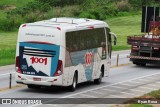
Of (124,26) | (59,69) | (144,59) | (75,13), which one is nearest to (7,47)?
(144,59)

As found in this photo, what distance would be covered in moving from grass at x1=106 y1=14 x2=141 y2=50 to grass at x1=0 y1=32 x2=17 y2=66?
1192cm

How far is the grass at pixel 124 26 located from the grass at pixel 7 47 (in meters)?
11.9

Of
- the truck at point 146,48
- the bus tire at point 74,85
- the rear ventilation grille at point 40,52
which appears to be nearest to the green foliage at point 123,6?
the truck at point 146,48

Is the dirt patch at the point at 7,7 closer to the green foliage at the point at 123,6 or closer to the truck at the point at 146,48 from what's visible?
the green foliage at the point at 123,6

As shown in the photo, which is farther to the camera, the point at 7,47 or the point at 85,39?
Result: the point at 7,47

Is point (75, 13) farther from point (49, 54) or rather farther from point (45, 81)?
point (45, 81)

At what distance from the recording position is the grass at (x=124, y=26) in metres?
74.1

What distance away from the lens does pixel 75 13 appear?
285 ft

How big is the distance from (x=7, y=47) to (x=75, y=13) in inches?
1303

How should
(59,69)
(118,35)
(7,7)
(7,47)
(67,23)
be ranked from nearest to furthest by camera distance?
(59,69), (67,23), (7,47), (118,35), (7,7)

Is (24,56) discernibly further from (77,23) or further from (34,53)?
(77,23)

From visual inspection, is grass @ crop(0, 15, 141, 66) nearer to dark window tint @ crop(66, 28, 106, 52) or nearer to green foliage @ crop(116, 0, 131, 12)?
green foliage @ crop(116, 0, 131, 12)

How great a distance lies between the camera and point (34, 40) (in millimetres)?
26047

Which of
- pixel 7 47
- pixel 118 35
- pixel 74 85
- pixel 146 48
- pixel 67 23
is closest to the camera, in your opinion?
pixel 74 85
